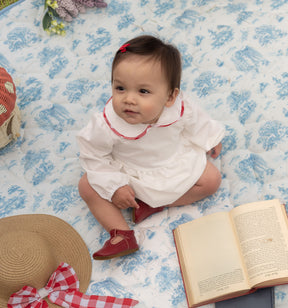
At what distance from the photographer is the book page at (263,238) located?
1.16 metres

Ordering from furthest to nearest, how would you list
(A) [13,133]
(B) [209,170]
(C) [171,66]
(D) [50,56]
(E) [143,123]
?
(D) [50,56], (A) [13,133], (B) [209,170], (E) [143,123], (C) [171,66]

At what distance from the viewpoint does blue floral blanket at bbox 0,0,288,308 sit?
4.27 ft

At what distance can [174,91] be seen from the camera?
3.81ft

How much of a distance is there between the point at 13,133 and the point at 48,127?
4.9 inches

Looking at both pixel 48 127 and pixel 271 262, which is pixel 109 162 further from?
pixel 271 262

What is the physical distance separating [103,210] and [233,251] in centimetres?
39

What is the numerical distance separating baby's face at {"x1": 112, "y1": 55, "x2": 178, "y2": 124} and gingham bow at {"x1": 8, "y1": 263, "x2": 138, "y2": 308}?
0.48 meters

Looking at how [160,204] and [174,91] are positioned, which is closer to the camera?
[174,91]

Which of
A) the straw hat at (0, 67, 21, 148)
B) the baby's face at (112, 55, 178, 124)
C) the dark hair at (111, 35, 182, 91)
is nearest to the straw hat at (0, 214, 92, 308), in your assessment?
the straw hat at (0, 67, 21, 148)

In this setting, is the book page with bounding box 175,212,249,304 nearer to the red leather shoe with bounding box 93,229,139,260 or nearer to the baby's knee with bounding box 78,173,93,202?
the red leather shoe with bounding box 93,229,139,260

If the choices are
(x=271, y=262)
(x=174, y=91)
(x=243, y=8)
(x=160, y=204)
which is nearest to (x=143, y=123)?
(x=174, y=91)

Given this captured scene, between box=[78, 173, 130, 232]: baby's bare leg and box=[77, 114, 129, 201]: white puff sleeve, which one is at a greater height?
box=[77, 114, 129, 201]: white puff sleeve

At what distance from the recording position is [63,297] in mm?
1224

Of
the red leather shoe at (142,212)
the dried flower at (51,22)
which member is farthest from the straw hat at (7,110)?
the red leather shoe at (142,212)
